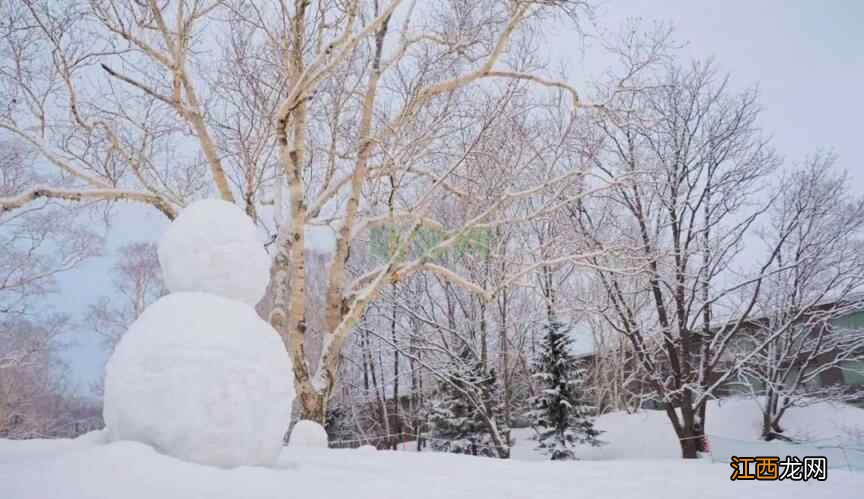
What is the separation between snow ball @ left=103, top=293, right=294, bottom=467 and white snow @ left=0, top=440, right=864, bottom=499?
14 centimetres

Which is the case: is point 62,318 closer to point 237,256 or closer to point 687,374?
point 237,256

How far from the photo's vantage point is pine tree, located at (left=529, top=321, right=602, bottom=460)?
1458 centimetres

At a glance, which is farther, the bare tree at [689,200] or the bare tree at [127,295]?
the bare tree at [127,295]

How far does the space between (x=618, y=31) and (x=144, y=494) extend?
9236 mm

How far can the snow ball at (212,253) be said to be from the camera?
3318mm

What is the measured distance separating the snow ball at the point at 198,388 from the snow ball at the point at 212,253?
328 millimetres

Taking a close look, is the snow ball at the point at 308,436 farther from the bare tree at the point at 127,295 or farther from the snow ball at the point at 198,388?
the bare tree at the point at 127,295

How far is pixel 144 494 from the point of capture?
2.11 m

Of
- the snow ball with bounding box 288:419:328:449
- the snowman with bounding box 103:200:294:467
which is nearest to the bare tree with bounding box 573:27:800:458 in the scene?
the snow ball with bounding box 288:419:328:449

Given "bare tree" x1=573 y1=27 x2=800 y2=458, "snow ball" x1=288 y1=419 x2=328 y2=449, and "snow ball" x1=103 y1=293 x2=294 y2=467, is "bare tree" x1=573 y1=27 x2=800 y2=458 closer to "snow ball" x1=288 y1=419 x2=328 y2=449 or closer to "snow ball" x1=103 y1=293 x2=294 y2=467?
"snow ball" x1=288 y1=419 x2=328 y2=449

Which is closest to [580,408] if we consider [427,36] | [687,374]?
[687,374]

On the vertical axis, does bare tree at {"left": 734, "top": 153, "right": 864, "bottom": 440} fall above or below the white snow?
above

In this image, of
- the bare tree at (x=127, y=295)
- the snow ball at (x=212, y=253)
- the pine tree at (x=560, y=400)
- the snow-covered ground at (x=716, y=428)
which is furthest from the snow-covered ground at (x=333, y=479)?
the bare tree at (x=127, y=295)

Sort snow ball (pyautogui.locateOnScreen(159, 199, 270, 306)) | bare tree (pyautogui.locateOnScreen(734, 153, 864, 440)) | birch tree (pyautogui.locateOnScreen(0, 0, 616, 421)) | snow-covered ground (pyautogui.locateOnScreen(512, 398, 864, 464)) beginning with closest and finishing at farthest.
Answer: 1. snow ball (pyautogui.locateOnScreen(159, 199, 270, 306))
2. birch tree (pyautogui.locateOnScreen(0, 0, 616, 421))
3. bare tree (pyautogui.locateOnScreen(734, 153, 864, 440))
4. snow-covered ground (pyautogui.locateOnScreen(512, 398, 864, 464))
